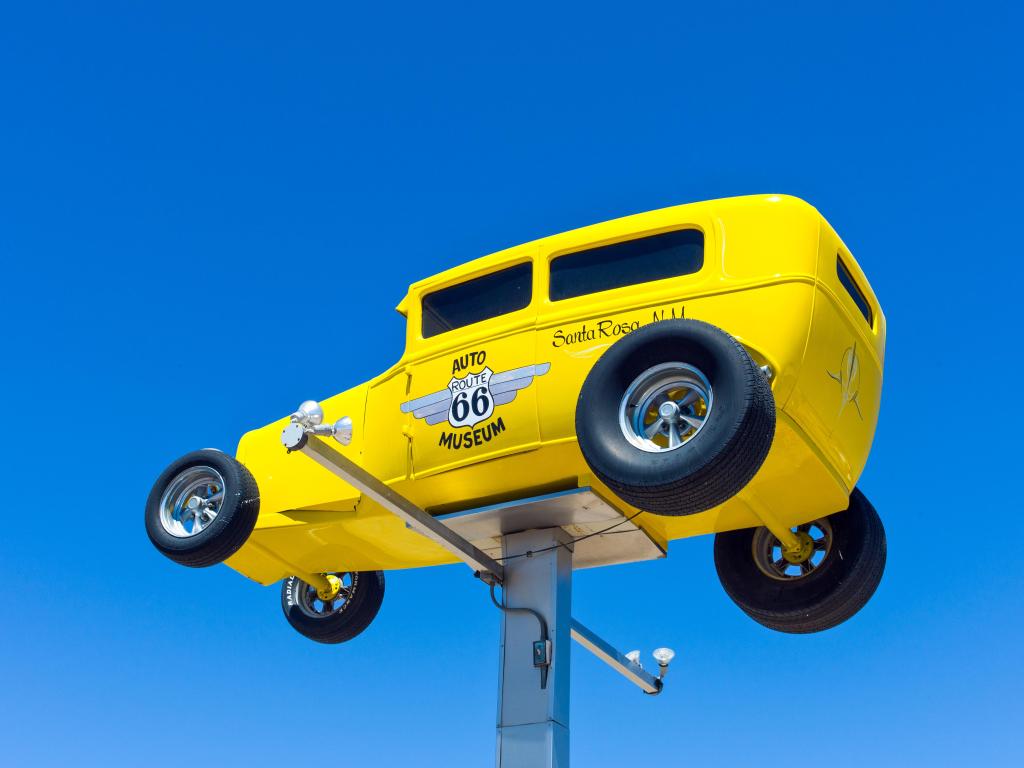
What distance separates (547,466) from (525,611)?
1.45m

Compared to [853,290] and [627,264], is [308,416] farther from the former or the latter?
[853,290]

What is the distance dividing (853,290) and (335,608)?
5.91 m

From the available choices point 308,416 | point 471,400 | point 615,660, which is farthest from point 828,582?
point 308,416

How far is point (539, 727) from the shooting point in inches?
380

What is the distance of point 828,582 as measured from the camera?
10383 millimetres

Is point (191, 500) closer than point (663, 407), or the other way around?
point (663, 407)

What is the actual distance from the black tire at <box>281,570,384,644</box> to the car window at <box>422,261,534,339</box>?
307 cm

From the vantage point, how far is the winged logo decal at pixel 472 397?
9.41 metres

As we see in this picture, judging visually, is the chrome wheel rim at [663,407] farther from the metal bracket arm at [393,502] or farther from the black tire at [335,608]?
the black tire at [335,608]

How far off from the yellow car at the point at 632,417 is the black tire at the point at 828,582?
2 cm

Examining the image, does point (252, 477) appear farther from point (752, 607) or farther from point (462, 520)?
point (752, 607)

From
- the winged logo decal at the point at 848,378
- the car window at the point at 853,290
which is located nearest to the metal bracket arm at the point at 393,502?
the winged logo decal at the point at 848,378

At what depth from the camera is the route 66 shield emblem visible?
376 inches

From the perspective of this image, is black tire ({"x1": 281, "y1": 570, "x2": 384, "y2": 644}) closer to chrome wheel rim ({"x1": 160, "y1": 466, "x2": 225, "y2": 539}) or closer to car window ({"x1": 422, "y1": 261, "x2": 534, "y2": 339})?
chrome wheel rim ({"x1": 160, "y1": 466, "x2": 225, "y2": 539})
